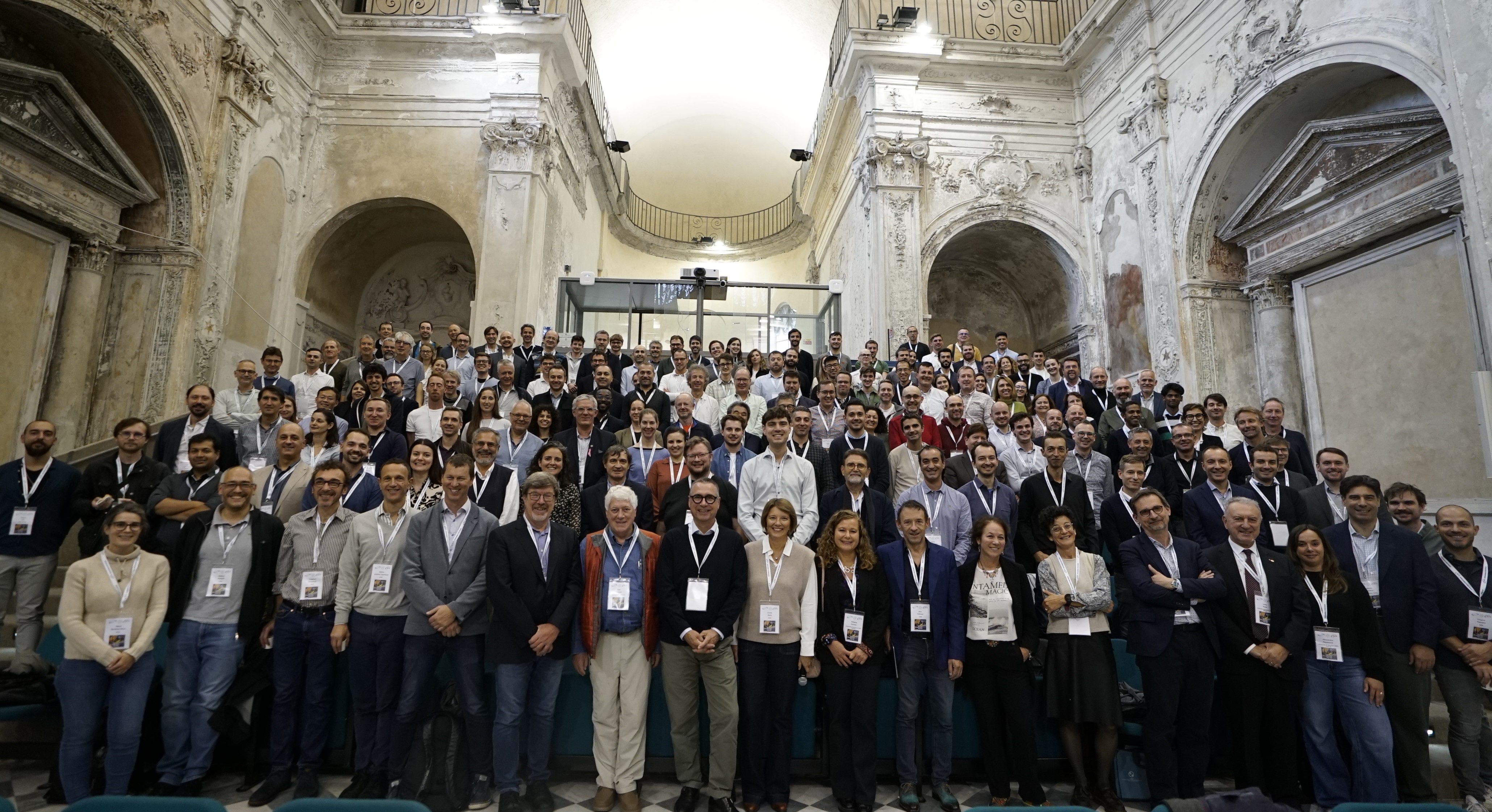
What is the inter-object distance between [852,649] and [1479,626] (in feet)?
11.4

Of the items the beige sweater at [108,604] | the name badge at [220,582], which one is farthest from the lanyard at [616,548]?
the beige sweater at [108,604]

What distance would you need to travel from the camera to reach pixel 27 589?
4.72m

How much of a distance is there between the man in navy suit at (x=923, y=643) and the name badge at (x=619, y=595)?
148 centimetres

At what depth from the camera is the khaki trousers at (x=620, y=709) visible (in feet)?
12.8

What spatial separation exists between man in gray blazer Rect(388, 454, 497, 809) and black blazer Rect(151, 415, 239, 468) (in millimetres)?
2193

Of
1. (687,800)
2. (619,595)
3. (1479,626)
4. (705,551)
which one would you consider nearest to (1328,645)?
(1479,626)

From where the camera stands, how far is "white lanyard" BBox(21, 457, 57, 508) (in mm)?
4727

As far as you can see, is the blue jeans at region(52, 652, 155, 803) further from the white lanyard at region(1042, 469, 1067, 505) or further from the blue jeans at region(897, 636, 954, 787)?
the white lanyard at region(1042, 469, 1067, 505)

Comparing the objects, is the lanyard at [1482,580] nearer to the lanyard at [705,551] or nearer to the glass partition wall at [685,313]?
the lanyard at [705,551]

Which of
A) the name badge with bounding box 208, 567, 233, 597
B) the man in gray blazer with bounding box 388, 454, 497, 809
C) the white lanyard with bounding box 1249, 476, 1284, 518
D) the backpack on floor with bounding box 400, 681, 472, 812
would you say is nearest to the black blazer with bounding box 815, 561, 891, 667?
the man in gray blazer with bounding box 388, 454, 497, 809

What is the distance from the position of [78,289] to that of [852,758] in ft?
33.5

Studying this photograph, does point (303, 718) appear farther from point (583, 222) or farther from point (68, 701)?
point (583, 222)

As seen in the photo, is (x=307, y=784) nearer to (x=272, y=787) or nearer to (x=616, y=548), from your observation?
(x=272, y=787)

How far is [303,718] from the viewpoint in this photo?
4070 mm
